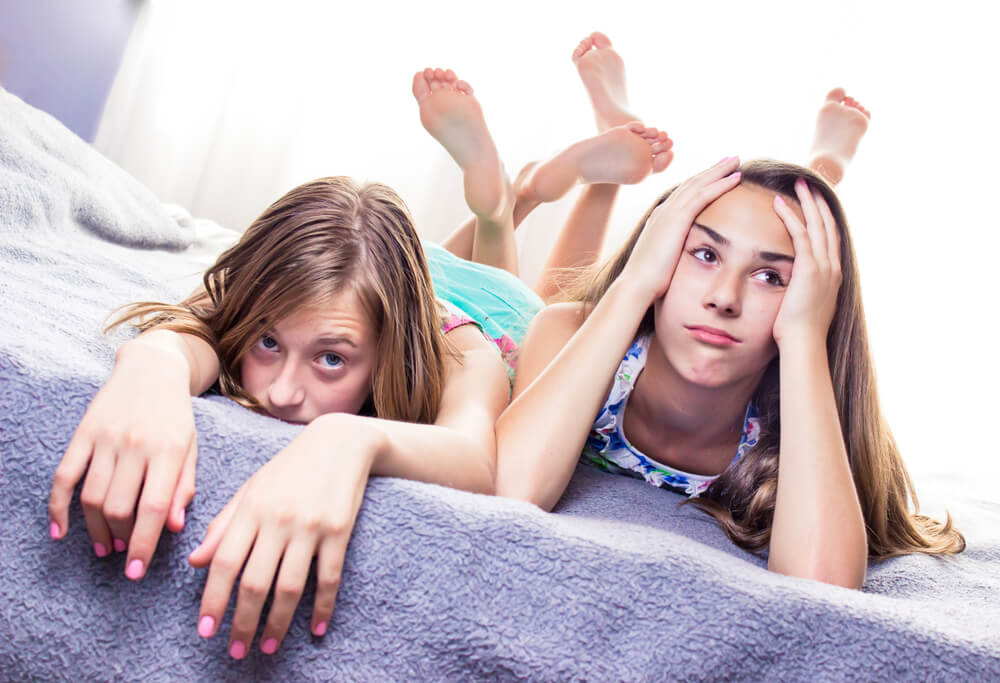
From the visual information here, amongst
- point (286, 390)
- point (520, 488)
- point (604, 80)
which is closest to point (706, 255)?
point (520, 488)

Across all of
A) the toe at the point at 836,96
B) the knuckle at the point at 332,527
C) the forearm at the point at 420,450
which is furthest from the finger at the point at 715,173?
the toe at the point at 836,96

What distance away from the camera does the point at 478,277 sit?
1.40m

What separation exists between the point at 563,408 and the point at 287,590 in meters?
0.41

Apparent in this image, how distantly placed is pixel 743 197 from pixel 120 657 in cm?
74

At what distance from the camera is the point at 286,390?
73 cm

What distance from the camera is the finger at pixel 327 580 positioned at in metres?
0.44

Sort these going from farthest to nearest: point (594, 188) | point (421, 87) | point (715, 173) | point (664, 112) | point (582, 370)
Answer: point (664, 112), point (594, 188), point (421, 87), point (715, 173), point (582, 370)

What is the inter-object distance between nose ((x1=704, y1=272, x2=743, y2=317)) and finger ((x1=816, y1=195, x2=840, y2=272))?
111mm

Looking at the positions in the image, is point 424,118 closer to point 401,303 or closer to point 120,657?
point 401,303

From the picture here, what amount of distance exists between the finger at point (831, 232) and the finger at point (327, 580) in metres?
0.64

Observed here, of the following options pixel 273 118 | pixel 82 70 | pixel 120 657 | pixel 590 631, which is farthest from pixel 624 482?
pixel 273 118

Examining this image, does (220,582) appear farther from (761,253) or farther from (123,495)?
(761,253)

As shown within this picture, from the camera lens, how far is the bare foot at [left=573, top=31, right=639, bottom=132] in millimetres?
1527

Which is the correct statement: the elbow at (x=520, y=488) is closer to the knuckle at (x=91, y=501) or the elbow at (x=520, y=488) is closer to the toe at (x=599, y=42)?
the knuckle at (x=91, y=501)
